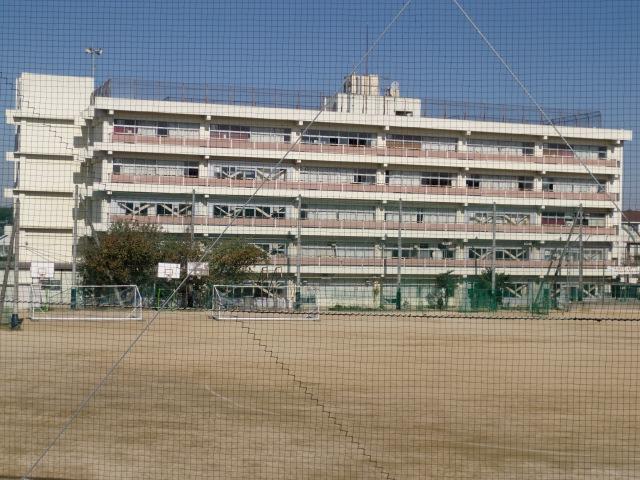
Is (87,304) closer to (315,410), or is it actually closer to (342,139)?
(342,139)

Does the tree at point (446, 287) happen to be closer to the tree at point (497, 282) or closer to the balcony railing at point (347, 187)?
the tree at point (497, 282)

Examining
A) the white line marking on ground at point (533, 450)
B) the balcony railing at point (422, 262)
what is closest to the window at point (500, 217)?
the balcony railing at point (422, 262)

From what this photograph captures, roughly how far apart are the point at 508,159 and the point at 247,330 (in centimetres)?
748

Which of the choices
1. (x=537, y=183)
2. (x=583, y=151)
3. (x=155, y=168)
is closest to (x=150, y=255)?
(x=155, y=168)

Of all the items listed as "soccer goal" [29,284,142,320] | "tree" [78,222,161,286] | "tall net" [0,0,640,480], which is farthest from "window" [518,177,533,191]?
"tree" [78,222,161,286]

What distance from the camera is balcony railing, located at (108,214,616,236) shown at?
720 inches

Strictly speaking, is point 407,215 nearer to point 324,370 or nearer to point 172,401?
point 324,370

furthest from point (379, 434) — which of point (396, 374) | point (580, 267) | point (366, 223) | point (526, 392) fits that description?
point (580, 267)

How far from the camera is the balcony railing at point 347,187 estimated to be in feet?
57.2

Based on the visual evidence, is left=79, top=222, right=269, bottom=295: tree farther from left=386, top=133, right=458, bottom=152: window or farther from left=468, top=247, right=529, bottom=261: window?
left=386, top=133, right=458, bottom=152: window

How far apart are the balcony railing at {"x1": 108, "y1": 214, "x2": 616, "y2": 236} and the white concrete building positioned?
0.18ft

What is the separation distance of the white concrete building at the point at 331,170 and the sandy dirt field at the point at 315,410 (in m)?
2.95

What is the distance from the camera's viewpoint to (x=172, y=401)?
32.0 ft

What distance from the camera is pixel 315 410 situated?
9523 millimetres
